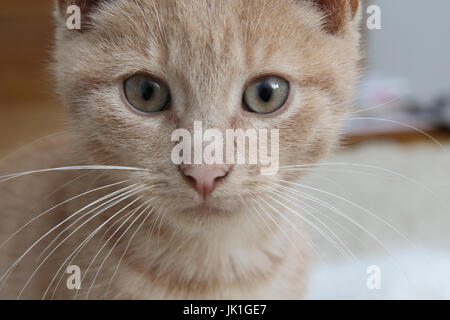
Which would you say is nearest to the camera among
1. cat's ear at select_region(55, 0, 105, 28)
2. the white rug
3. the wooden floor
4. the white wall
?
cat's ear at select_region(55, 0, 105, 28)

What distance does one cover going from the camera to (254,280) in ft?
2.93

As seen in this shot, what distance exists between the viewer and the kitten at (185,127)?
0.71 m

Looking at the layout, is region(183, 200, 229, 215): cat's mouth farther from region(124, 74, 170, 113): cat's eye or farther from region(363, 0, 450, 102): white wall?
region(363, 0, 450, 102): white wall

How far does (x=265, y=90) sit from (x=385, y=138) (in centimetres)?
152

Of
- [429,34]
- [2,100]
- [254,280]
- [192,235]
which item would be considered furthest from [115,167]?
[2,100]

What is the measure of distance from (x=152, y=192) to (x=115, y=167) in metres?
0.06

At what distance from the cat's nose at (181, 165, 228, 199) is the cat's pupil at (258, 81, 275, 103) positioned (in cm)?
12

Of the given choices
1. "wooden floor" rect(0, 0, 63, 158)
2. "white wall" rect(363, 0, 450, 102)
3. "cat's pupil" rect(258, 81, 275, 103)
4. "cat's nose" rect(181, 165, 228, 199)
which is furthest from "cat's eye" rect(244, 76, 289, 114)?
"wooden floor" rect(0, 0, 63, 158)

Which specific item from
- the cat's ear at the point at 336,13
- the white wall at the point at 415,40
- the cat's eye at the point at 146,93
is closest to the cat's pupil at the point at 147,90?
the cat's eye at the point at 146,93

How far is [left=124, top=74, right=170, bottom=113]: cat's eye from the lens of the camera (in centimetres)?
72

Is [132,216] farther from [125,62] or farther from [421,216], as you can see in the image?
[421,216]

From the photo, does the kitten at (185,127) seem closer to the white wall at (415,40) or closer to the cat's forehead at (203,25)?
the cat's forehead at (203,25)

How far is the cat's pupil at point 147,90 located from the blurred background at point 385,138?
192 millimetres

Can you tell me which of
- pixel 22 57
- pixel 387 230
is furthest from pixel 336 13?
pixel 22 57
